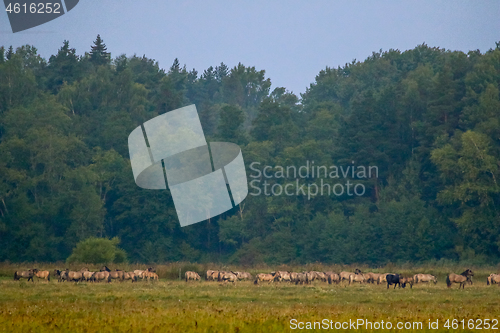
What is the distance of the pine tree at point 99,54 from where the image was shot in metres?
110

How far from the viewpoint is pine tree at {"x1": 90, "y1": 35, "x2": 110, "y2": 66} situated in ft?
360

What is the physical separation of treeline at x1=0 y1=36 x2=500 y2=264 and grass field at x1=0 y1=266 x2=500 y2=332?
116 feet

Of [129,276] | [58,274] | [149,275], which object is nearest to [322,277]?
[149,275]

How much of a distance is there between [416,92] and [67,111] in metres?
44.1

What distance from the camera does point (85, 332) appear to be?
15.5 metres

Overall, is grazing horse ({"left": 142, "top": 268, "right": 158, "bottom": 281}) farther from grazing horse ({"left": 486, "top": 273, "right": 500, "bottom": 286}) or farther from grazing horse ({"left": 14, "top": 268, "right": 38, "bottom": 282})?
grazing horse ({"left": 486, "top": 273, "right": 500, "bottom": 286})

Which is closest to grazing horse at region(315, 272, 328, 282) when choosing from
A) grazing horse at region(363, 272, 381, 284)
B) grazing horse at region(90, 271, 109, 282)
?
grazing horse at region(363, 272, 381, 284)

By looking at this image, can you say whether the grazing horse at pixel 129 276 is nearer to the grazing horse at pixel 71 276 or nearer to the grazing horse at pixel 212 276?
the grazing horse at pixel 71 276

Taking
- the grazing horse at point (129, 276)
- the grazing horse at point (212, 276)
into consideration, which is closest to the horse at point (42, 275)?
the grazing horse at point (129, 276)

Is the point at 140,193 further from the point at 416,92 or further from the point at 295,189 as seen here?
the point at 416,92

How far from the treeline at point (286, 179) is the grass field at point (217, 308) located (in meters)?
35.2

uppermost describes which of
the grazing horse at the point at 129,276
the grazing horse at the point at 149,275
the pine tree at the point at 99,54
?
the pine tree at the point at 99,54

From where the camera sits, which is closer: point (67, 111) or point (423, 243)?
point (423, 243)

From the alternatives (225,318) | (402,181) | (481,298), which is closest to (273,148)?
(402,181)
